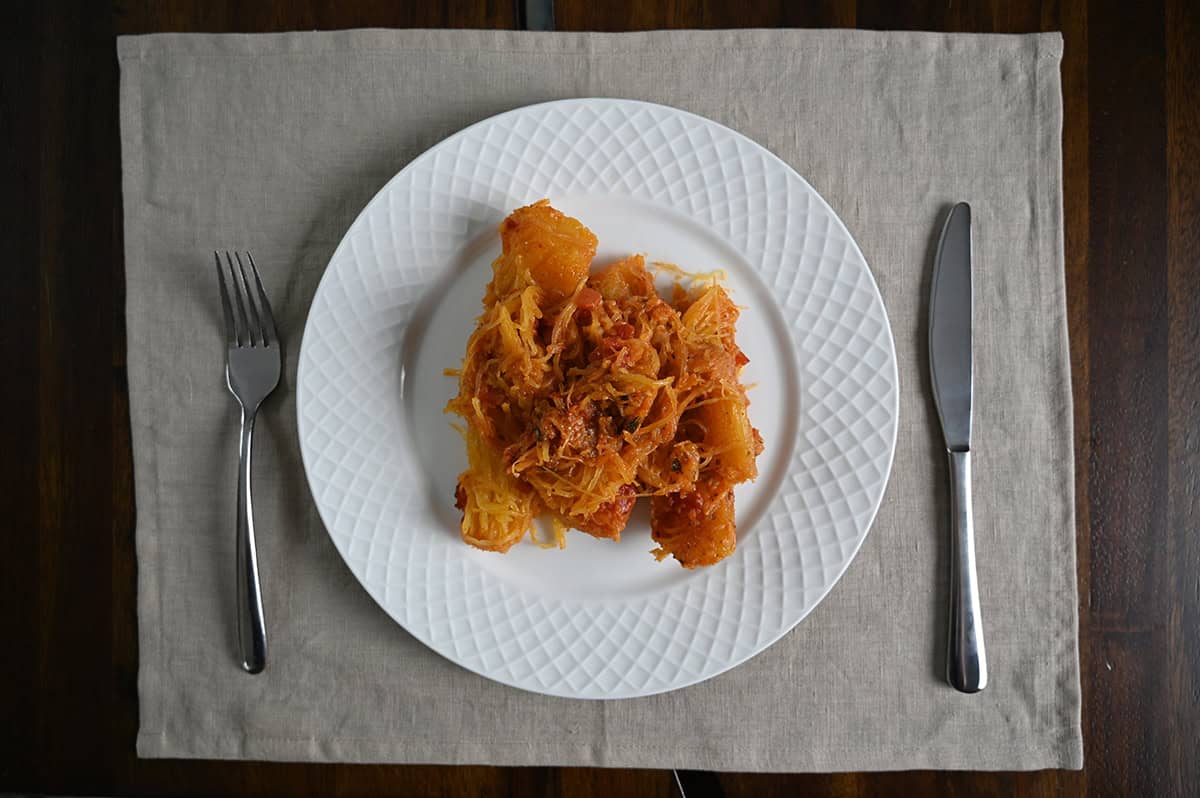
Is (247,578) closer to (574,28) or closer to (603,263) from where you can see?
(603,263)

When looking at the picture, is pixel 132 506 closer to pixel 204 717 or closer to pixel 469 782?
pixel 204 717

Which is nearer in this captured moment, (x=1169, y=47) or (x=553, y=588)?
(x=553, y=588)

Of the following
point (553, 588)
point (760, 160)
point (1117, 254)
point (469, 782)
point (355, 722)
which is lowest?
point (469, 782)

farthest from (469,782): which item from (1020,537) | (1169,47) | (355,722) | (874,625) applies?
(1169,47)

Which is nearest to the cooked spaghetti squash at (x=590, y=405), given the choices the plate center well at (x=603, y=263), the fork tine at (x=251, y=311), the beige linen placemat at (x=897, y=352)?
the plate center well at (x=603, y=263)

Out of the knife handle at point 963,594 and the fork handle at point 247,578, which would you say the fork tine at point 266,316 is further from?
the knife handle at point 963,594

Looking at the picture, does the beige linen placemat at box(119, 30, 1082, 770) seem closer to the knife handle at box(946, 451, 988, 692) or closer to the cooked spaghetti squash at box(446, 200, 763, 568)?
the knife handle at box(946, 451, 988, 692)

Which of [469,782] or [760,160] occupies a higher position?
[760,160]
